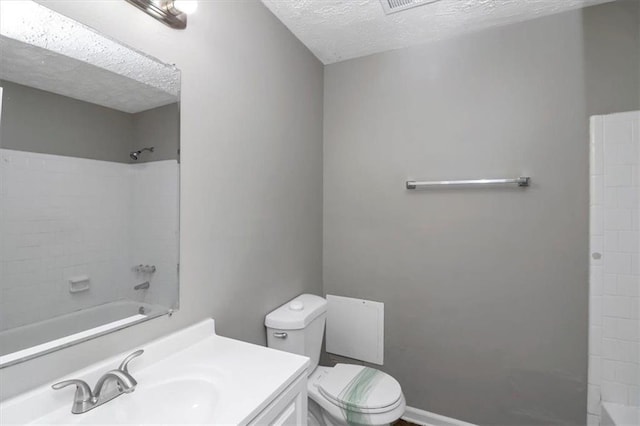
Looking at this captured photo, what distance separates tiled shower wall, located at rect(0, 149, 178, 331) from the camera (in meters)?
0.71

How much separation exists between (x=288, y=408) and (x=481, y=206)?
144 centimetres

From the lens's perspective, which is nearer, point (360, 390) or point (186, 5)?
point (186, 5)

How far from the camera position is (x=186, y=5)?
103 cm

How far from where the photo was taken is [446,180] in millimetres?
1784

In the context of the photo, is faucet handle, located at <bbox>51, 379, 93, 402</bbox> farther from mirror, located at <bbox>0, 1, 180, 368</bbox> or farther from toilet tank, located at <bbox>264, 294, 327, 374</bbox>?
toilet tank, located at <bbox>264, 294, 327, 374</bbox>

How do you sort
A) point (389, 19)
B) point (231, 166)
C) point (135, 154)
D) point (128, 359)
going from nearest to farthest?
1. point (128, 359)
2. point (135, 154)
3. point (231, 166)
4. point (389, 19)

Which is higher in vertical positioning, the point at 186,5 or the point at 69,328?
the point at 186,5

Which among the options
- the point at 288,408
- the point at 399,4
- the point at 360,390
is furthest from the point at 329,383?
the point at 399,4

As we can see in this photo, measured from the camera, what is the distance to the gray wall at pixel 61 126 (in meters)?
0.71

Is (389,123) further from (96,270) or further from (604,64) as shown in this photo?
(96,270)

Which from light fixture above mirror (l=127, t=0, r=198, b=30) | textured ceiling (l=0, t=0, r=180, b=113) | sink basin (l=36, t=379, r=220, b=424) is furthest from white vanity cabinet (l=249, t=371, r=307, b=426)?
light fixture above mirror (l=127, t=0, r=198, b=30)

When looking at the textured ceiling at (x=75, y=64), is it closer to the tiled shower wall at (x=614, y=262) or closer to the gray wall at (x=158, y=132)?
the gray wall at (x=158, y=132)

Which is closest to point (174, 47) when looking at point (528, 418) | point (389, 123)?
point (389, 123)

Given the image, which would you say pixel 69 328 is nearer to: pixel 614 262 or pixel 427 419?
pixel 427 419
